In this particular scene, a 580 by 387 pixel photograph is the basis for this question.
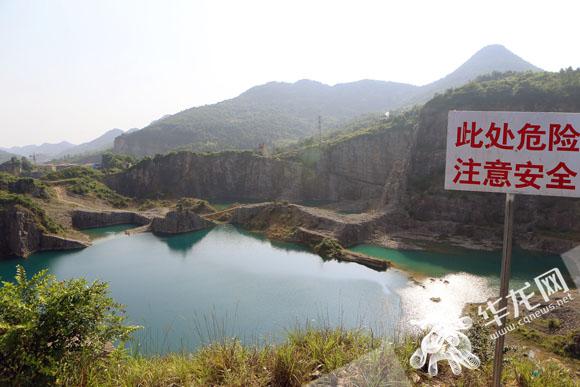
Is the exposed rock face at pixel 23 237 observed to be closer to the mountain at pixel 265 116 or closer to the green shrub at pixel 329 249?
the green shrub at pixel 329 249

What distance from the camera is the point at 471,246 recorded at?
33.8 meters

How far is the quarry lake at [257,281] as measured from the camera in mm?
20047

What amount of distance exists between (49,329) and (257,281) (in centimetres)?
2389

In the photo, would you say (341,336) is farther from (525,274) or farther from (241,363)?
(525,274)

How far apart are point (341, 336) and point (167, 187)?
62177 millimetres

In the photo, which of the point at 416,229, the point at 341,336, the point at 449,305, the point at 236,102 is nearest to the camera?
the point at 341,336

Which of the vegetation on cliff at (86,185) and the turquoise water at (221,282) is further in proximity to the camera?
the vegetation on cliff at (86,185)

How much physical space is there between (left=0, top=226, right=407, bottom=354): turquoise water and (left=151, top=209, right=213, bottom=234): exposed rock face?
2009 mm

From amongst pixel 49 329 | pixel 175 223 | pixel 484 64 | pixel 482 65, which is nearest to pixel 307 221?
pixel 175 223

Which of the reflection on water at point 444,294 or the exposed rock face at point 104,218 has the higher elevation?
the exposed rock face at point 104,218

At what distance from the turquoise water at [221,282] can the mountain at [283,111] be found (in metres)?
60.6

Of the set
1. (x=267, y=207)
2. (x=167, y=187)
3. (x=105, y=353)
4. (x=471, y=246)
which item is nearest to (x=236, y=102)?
(x=167, y=187)

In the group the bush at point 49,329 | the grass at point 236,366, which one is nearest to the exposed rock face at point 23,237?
the bush at point 49,329

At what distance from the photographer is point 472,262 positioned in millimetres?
30141
